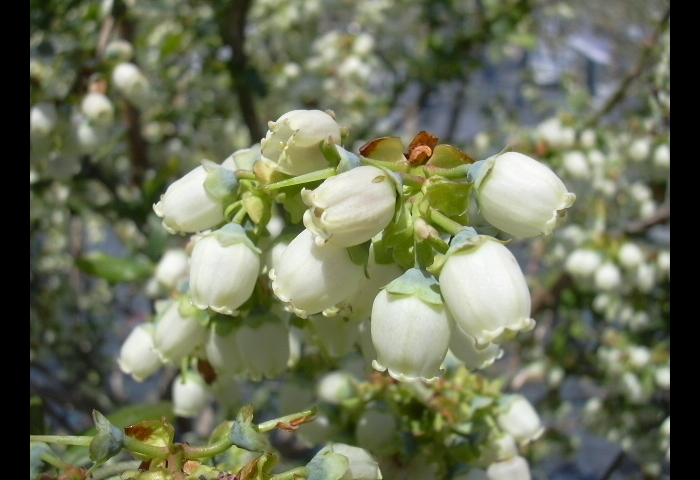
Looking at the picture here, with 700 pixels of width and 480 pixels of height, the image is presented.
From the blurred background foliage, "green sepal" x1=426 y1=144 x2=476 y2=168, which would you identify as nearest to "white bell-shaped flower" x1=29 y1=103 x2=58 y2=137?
the blurred background foliage

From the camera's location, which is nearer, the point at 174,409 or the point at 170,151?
the point at 174,409

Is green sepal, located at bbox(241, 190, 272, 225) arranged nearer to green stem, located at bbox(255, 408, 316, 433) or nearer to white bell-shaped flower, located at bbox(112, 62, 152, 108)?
green stem, located at bbox(255, 408, 316, 433)

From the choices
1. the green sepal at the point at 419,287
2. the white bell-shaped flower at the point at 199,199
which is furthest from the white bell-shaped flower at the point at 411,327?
the white bell-shaped flower at the point at 199,199

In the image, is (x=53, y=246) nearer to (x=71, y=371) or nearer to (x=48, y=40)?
(x=71, y=371)

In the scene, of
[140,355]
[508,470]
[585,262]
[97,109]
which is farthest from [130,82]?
[585,262]

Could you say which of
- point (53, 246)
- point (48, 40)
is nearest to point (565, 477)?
point (53, 246)
